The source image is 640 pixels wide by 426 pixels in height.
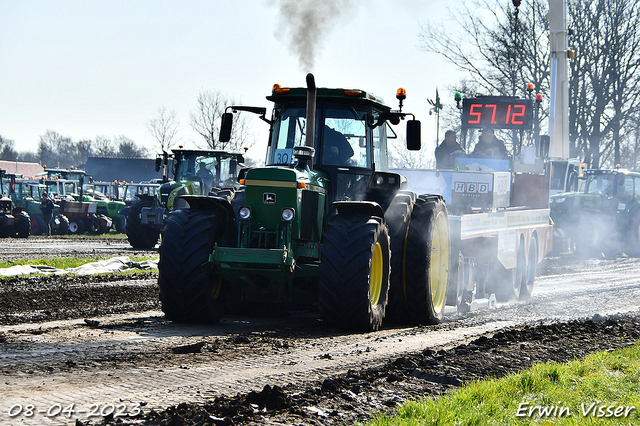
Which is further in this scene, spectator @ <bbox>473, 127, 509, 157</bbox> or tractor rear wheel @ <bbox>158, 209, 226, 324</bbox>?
spectator @ <bbox>473, 127, 509, 157</bbox>

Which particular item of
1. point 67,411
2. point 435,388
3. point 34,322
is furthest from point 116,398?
point 34,322

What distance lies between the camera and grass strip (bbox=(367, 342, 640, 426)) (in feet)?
14.9

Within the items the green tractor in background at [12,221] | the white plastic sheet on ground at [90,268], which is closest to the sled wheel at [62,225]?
the green tractor in background at [12,221]

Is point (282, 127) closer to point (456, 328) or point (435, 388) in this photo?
point (456, 328)

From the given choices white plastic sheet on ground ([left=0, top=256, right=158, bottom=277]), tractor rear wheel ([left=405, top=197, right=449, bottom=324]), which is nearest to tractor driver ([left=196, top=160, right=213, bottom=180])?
white plastic sheet on ground ([left=0, top=256, right=158, bottom=277])

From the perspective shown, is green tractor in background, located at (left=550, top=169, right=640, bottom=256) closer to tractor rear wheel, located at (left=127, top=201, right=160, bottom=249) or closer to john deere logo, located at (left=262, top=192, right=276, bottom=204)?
tractor rear wheel, located at (left=127, top=201, right=160, bottom=249)

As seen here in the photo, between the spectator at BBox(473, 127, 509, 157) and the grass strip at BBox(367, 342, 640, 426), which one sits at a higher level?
the spectator at BBox(473, 127, 509, 157)

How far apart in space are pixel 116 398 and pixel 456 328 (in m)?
5.25

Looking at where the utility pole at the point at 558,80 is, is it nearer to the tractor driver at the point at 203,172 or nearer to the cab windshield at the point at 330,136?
the tractor driver at the point at 203,172

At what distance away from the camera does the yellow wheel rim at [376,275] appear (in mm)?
8008

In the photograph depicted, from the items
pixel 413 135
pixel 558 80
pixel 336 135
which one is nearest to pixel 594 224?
pixel 558 80

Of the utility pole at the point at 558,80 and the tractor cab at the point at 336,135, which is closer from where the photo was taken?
the tractor cab at the point at 336,135

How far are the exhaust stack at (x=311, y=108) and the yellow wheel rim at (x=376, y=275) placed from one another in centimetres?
149

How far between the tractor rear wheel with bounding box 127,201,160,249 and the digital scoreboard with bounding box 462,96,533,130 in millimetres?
9767
